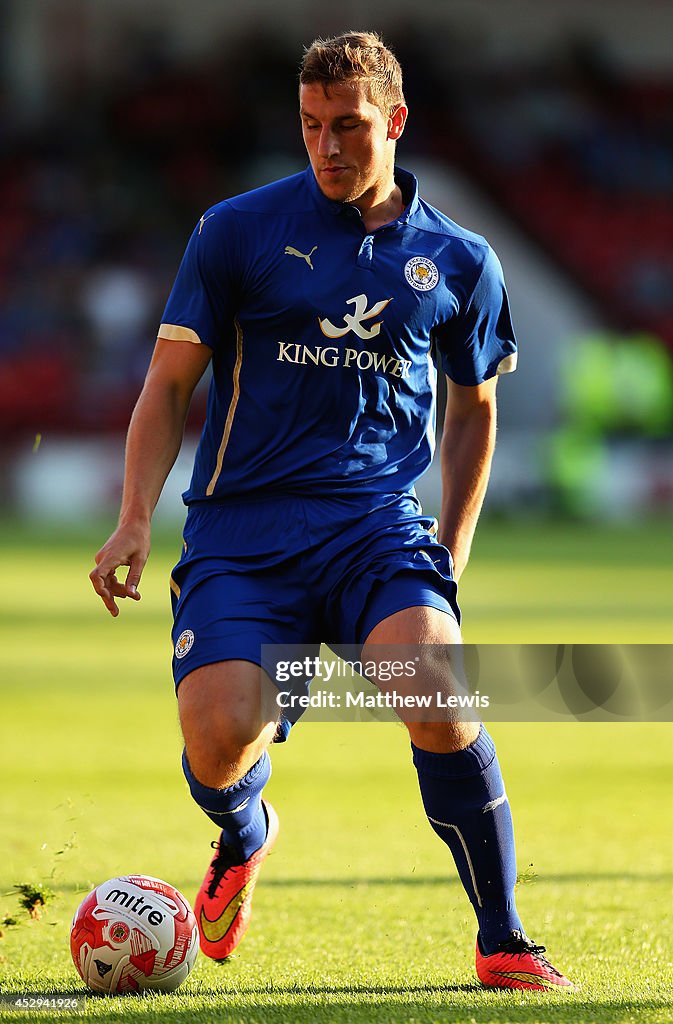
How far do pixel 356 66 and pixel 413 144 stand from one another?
25.8 meters

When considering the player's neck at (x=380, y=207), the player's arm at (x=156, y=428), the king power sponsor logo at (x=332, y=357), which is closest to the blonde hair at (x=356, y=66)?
the player's neck at (x=380, y=207)

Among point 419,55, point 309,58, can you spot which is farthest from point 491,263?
point 419,55

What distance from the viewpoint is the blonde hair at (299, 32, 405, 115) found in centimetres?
359

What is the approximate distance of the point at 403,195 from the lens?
3.97 m

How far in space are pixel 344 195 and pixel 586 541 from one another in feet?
49.7

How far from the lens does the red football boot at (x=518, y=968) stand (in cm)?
339

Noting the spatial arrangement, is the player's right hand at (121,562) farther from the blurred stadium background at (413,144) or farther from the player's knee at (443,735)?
the blurred stadium background at (413,144)

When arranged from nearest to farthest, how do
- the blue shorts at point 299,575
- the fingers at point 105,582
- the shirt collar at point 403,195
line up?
the fingers at point 105,582 → the blue shorts at point 299,575 → the shirt collar at point 403,195

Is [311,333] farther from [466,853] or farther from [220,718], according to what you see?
[466,853]

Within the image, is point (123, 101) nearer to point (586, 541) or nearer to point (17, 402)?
point (17, 402)

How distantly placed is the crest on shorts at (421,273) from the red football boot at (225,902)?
1.57 m

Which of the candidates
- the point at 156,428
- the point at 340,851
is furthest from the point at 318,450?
the point at 340,851

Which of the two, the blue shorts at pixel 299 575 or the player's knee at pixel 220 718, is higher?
the blue shorts at pixel 299 575

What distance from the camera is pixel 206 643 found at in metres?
3.55
